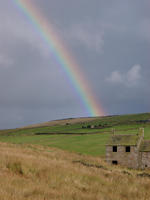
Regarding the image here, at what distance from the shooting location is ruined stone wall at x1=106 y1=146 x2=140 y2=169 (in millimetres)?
38356

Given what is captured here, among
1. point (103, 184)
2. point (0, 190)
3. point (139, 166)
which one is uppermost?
point (0, 190)

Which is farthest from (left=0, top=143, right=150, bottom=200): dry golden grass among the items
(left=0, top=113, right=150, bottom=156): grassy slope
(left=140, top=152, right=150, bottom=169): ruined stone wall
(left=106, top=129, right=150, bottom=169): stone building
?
(left=0, top=113, right=150, bottom=156): grassy slope

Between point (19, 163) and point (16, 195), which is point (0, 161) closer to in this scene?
point (19, 163)

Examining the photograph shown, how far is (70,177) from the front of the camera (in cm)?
1205

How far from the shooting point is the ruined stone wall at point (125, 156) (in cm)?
3836

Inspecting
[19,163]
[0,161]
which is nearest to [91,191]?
[19,163]

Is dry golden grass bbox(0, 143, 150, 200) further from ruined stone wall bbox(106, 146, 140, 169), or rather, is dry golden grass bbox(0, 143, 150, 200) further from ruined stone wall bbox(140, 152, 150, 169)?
ruined stone wall bbox(106, 146, 140, 169)

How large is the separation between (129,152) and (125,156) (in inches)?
40.5

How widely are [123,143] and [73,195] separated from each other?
109 feet

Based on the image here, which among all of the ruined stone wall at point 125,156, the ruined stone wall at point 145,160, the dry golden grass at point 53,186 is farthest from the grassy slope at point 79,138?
the dry golden grass at point 53,186

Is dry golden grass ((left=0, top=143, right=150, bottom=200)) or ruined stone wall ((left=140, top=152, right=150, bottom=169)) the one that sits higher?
dry golden grass ((left=0, top=143, right=150, bottom=200))

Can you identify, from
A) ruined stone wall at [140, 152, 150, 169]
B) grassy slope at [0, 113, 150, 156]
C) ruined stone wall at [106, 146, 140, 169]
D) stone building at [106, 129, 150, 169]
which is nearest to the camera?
ruined stone wall at [140, 152, 150, 169]

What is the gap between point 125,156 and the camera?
39.4 metres

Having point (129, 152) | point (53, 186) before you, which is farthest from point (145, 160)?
point (53, 186)
